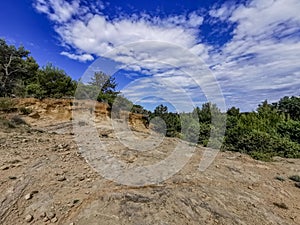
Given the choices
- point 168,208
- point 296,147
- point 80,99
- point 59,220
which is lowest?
point 59,220

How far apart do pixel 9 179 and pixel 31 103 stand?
9.70 meters

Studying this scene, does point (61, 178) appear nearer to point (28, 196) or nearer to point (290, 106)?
point (28, 196)

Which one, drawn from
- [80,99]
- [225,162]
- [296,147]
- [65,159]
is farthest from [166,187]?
[296,147]

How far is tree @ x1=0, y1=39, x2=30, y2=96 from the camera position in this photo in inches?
711

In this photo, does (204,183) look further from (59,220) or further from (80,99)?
(80,99)

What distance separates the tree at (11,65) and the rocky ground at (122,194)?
48.1 ft

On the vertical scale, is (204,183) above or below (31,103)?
below

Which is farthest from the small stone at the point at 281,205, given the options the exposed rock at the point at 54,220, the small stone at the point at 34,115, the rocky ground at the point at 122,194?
the small stone at the point at 34,115

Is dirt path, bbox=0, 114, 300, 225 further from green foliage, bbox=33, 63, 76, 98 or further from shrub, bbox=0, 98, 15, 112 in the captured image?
green foliage, bbox=33, 63, 76, 98

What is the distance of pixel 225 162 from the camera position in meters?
7.18

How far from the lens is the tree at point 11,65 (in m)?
18.0

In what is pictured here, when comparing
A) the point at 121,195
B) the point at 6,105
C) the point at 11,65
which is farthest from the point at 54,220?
the point at 11,65

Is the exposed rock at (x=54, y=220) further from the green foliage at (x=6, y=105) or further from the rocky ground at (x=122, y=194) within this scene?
the green foliage at (x=6, y=105)

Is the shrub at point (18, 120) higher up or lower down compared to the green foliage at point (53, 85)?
lower down
